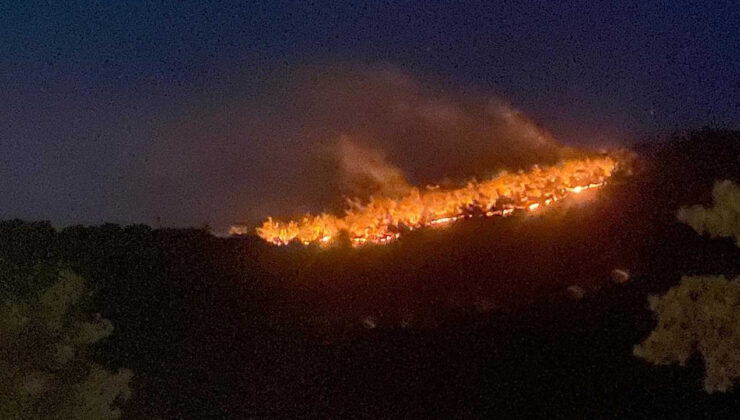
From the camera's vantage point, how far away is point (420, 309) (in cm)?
357

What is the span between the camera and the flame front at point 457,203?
3.46 meters

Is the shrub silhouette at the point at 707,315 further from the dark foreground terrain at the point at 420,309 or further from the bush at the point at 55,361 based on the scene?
the bush at the point at 55,361

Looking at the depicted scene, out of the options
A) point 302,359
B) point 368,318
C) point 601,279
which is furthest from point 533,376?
point 302,359

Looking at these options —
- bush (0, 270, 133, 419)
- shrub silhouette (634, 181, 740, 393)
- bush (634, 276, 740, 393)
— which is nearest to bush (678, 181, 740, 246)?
shrub silhouette (634, 181, 740, 393)

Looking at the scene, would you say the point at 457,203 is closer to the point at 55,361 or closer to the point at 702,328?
the point at 702,328

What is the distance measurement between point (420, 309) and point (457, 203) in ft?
1.78

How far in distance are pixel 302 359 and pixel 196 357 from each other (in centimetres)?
54

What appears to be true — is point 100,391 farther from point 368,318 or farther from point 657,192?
point 657,192

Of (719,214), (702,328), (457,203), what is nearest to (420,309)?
(457,203)

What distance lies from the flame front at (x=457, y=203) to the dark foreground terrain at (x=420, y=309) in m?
0.07

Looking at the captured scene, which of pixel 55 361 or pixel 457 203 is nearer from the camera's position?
pixel 457 203

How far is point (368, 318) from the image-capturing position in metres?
3.59

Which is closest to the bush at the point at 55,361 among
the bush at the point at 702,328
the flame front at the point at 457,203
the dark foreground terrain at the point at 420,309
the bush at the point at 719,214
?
the dark foreground terrain at the point at 420,309

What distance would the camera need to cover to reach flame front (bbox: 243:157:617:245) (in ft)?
11.4
